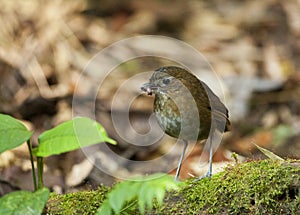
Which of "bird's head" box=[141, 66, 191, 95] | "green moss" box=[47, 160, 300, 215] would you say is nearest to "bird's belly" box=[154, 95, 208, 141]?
"bird's head" box=[141, 66, 191, 95]

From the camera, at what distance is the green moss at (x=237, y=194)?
3.30 meters

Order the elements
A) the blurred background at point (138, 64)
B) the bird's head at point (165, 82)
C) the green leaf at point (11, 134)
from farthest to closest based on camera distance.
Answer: the blurred background at point (138, 64)
the bird's head at point (165, 82)
the green leaf at point (11, 134)

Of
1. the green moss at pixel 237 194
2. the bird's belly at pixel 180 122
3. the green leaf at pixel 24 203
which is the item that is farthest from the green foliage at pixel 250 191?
the green leaf at pixel 24 203

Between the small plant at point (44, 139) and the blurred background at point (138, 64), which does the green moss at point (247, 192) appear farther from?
the blurred background at point (138, 64)

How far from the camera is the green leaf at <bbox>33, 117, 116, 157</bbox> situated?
352 centimetres

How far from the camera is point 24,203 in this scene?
3.24m

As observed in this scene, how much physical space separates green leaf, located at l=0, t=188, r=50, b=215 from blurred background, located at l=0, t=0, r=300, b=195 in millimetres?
2475

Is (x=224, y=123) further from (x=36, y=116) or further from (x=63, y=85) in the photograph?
(x=63, y=85)

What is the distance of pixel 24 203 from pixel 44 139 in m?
0.52

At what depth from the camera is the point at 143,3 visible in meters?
10.2

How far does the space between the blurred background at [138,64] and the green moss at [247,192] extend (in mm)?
2294

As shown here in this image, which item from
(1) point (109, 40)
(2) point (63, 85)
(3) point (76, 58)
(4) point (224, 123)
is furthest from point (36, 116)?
(4) point (224, 123)

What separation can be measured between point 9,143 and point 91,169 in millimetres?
2788

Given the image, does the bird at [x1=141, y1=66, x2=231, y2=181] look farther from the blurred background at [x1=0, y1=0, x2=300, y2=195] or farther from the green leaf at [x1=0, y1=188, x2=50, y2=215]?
the blurred background at [x1=0, y1=0, x2=300, y2=195]
